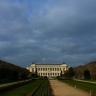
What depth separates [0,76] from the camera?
202 ft

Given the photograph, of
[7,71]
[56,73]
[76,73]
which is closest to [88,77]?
[7,71]

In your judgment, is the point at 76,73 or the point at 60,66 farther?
the point at 60,66

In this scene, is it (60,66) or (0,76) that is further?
(60,66)

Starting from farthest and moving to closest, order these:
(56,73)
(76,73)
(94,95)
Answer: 1. (56,73)
2. (76,73)
3. (94,95)

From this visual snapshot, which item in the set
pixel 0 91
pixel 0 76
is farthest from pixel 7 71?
pixel 0 91

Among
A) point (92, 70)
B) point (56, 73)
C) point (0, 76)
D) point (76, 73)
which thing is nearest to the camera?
point (0, 76)

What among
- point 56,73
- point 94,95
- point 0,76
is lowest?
point 94,95

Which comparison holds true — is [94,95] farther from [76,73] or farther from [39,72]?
[39,72]

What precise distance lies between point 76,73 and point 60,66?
3010 inches

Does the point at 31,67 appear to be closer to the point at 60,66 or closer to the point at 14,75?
the point at 60,66

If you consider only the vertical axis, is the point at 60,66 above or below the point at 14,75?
above

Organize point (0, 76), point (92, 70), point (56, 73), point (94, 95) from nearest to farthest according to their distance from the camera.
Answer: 1. point (94, 95)
2. point (0, 76)
3. point (92, 70)
4. point (56, 73)

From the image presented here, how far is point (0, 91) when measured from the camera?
2509cm

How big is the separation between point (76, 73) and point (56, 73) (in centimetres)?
7281
